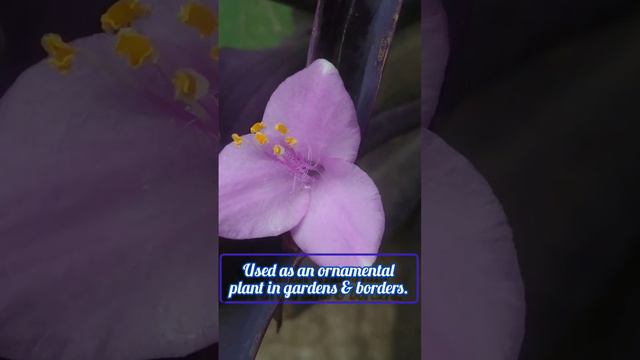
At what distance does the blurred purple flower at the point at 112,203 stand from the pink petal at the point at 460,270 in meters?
0.29

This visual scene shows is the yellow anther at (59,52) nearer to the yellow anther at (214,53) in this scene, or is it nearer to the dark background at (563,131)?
the yellow anther at (214,53)

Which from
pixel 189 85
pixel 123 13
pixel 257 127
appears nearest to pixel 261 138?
pixel 257 127

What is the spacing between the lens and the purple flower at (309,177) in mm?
907

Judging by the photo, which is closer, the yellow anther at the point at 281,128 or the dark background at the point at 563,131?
the yellow anther at the point at 281,128

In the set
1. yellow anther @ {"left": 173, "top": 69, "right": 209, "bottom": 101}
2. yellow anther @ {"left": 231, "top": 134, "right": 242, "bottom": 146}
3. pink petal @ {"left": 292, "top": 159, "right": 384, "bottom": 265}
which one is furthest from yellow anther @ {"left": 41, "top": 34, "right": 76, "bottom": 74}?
pink petal @ {"left": 292, "top": 159, "right": 384, "bottom": 265}

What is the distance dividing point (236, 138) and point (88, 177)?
0.74ft

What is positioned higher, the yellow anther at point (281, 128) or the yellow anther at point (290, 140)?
the yellow anther at point (281, 128)

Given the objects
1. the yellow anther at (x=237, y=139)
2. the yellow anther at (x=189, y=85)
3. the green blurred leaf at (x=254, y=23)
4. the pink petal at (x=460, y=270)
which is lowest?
the pink petal at (x=460, y=270)

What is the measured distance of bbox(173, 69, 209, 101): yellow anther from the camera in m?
0.97

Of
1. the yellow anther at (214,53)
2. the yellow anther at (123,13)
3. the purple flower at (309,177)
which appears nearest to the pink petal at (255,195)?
the purple flower at (309,177)

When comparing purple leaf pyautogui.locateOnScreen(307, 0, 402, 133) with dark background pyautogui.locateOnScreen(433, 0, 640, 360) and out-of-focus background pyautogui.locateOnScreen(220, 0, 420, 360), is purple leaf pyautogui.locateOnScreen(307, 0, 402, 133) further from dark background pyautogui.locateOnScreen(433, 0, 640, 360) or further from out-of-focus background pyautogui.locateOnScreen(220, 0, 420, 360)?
dark background pyautogui.locateOnScreen(433, 0, 640, 360)

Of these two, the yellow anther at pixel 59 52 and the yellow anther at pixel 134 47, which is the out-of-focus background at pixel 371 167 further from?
the yellow anther at pixel 59 52

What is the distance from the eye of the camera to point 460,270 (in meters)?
0.96

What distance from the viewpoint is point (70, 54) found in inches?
39.2
